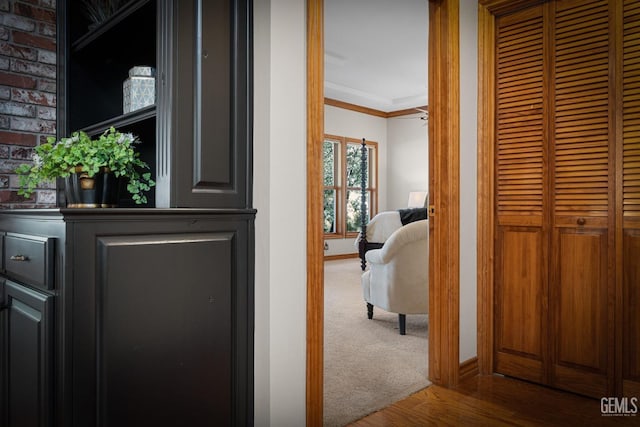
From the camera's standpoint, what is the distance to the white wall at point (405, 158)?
8.22m

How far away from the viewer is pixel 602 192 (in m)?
2.22

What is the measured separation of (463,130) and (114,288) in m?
2.01

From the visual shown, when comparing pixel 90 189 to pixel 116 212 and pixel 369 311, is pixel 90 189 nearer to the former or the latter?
pixel 116 212

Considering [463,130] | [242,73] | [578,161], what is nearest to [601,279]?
[578,161]

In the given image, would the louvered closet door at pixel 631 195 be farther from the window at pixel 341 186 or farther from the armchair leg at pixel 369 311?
the window at pixel 341 186

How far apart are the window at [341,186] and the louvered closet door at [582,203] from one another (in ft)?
17.6

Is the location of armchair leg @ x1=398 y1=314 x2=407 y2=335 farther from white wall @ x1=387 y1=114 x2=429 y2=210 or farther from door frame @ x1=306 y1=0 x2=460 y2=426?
white wall @ x1=387 y1=114 x2=429 y2=210

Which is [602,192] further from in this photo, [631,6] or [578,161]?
[631,6]

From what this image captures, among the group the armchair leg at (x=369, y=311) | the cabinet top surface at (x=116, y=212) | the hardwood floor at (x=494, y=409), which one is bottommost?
the hardwood floor at (x=494, y=409)

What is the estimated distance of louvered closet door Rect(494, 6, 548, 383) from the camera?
244 centimetres

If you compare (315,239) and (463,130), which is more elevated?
(463,130)

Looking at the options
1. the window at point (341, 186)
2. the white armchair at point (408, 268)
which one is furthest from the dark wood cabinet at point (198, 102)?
the window at point (341, 186)

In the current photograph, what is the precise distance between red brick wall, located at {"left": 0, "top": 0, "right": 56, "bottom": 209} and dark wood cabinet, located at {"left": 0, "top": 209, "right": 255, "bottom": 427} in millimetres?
536

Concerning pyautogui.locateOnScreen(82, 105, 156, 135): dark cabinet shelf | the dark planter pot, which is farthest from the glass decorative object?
the dark planter pot
